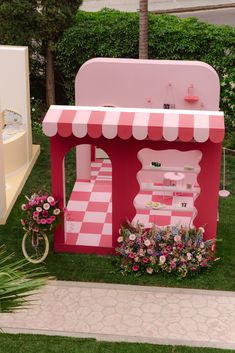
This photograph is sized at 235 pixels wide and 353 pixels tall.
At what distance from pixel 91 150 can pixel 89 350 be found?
326 inches

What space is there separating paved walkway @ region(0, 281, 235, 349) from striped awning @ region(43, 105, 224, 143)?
2.91m

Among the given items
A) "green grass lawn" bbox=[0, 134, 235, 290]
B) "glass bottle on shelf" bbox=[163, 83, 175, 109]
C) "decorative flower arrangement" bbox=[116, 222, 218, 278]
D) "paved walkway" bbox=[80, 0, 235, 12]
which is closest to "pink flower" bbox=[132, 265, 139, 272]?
"decorative flower arrangement" bbox=[116, 222, 218, 278]

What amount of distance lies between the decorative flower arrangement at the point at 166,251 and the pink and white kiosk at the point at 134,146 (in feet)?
1.35

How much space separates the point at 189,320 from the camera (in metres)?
11.6

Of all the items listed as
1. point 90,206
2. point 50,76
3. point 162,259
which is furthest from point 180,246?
point 50,76

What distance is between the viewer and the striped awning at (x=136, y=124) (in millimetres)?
12000

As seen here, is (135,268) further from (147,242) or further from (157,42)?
(157,42)

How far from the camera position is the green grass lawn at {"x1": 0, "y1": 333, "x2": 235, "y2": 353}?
1070cm

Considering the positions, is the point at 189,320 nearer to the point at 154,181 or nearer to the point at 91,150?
the point at 154,181

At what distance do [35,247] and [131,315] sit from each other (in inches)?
104

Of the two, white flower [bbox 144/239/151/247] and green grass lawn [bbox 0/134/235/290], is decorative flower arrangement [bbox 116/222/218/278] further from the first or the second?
green grass lawn [bbox 0/134/235/290]

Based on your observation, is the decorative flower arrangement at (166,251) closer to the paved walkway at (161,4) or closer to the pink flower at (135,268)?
the pink flower at (135,268)

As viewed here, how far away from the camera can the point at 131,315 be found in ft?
38.4

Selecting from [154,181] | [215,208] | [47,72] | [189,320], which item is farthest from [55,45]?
[189,320]
